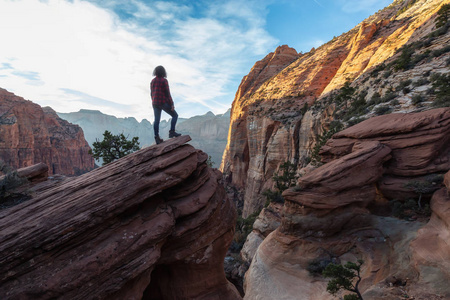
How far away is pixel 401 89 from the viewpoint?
1948cm

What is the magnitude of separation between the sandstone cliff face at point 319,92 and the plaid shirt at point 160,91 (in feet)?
57.6

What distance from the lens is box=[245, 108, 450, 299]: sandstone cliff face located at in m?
10.7

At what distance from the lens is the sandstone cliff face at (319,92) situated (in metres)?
22.7

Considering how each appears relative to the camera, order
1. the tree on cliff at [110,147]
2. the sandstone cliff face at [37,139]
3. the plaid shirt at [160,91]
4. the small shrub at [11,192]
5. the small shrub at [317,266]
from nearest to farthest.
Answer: the small shrub at [11,192]
the plaid shirt at [160,91]
the small shrub at [317,266]
the tree on cliff at [110,147]
the sandstone cliff face at [37,139]

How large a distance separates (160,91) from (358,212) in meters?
12.9

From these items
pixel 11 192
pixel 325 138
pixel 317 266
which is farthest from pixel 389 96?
pixel 11 192

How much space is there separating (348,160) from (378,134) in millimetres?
3126

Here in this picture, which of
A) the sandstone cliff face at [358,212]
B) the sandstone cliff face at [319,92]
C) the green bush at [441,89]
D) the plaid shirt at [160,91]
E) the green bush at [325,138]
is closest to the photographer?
the plaid shirt at [160,91]

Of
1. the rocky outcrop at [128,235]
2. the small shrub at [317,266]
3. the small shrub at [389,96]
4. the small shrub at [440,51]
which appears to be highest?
the small shrub at [440,51]

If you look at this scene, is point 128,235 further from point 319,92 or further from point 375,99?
point 319,92

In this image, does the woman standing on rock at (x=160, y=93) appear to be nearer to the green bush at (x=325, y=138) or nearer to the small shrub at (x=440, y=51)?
the green bush at (x=325, y=138)

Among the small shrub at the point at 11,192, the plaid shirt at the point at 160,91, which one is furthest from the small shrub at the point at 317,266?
the small shrub at the point at 11,192

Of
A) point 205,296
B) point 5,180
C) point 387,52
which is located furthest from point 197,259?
point 387,52

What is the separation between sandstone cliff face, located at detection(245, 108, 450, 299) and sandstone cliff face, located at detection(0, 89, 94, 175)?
283 feet
